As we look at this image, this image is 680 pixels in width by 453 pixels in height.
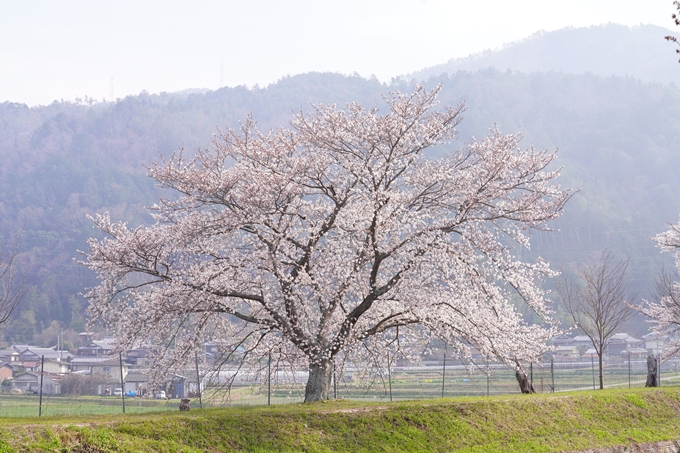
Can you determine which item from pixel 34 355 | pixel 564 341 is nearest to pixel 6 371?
pixel 34 355

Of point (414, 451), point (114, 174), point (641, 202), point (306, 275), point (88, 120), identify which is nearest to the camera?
point (414, 451)

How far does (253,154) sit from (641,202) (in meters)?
122

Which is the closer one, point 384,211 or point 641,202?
point 384,211

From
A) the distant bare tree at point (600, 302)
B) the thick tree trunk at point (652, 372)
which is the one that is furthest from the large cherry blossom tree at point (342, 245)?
the distant bare tree at point (600, 302)

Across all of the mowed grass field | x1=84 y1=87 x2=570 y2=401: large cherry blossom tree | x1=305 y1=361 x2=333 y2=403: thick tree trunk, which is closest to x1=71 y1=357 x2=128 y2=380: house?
the mowed grass field

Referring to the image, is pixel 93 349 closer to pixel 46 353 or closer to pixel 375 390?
pixel 46 353

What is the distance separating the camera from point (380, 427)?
1327 centimetres

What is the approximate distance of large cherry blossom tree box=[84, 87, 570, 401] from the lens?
50.5 ft

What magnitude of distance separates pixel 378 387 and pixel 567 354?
189 ft

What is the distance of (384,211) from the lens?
1528cm

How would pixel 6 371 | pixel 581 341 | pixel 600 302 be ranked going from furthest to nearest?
pixel 581 341
pixel 6 371
pixel 600 302

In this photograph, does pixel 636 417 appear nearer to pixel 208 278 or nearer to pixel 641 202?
pixel 208 278

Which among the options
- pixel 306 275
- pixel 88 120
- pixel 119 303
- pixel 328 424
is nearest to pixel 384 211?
→ pixel 306 275

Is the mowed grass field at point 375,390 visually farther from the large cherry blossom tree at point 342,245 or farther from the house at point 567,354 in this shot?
the house at point 567,354
